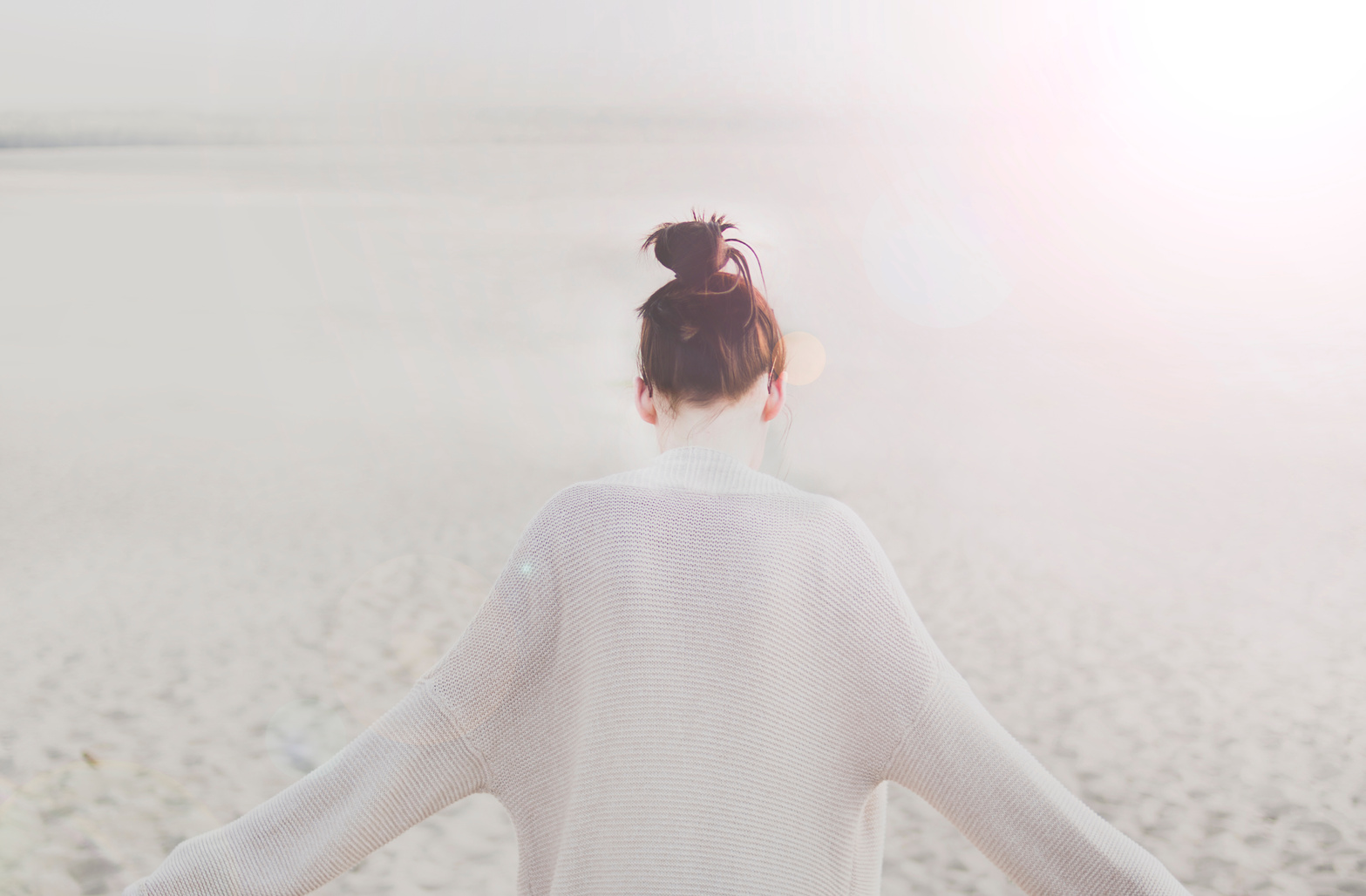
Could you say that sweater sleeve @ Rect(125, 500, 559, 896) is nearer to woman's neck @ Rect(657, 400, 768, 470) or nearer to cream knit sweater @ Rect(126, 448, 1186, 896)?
cream knit sweater @ Rect(126, 448, 1186, 896)

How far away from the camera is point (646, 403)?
1272 mm

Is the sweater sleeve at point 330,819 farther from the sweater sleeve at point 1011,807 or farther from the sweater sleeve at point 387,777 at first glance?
the sweater sleeve at point 1011,807

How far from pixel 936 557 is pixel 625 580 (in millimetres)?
5162

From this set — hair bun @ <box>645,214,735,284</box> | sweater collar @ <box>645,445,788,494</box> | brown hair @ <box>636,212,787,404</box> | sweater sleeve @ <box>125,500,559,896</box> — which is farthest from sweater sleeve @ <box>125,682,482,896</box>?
hair bun @ <box>645,214,735,284</box>

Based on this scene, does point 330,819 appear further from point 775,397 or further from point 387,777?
point 775,397

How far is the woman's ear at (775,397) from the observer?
1271 mm

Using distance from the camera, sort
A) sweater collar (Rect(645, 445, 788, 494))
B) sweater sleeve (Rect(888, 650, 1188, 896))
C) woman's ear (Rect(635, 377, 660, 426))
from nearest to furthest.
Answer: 1. sweater sleeve (Rect(888, 650, 1188, 896))
2. sweater collar (Rect(645, 445, 788, 494))
3. woman's ear (Rect(635, 377, 660, 426))

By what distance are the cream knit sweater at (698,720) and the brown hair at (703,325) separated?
114mm

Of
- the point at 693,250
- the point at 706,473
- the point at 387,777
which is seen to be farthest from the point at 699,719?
the point at 693,250

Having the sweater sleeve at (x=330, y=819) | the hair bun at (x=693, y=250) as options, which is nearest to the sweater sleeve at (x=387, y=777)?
the sweater sleeve at (x=330, y=819)

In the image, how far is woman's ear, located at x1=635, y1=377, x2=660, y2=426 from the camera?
126 cm

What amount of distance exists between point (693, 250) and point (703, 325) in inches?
4.9

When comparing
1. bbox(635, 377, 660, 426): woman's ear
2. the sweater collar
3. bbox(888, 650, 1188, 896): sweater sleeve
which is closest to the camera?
bbox(888, 650, 1188, 896): sweater sleeve

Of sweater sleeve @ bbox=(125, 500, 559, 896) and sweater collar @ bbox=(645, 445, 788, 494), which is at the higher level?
sweater collar @ bbox=(645, 445, 788, 494)
